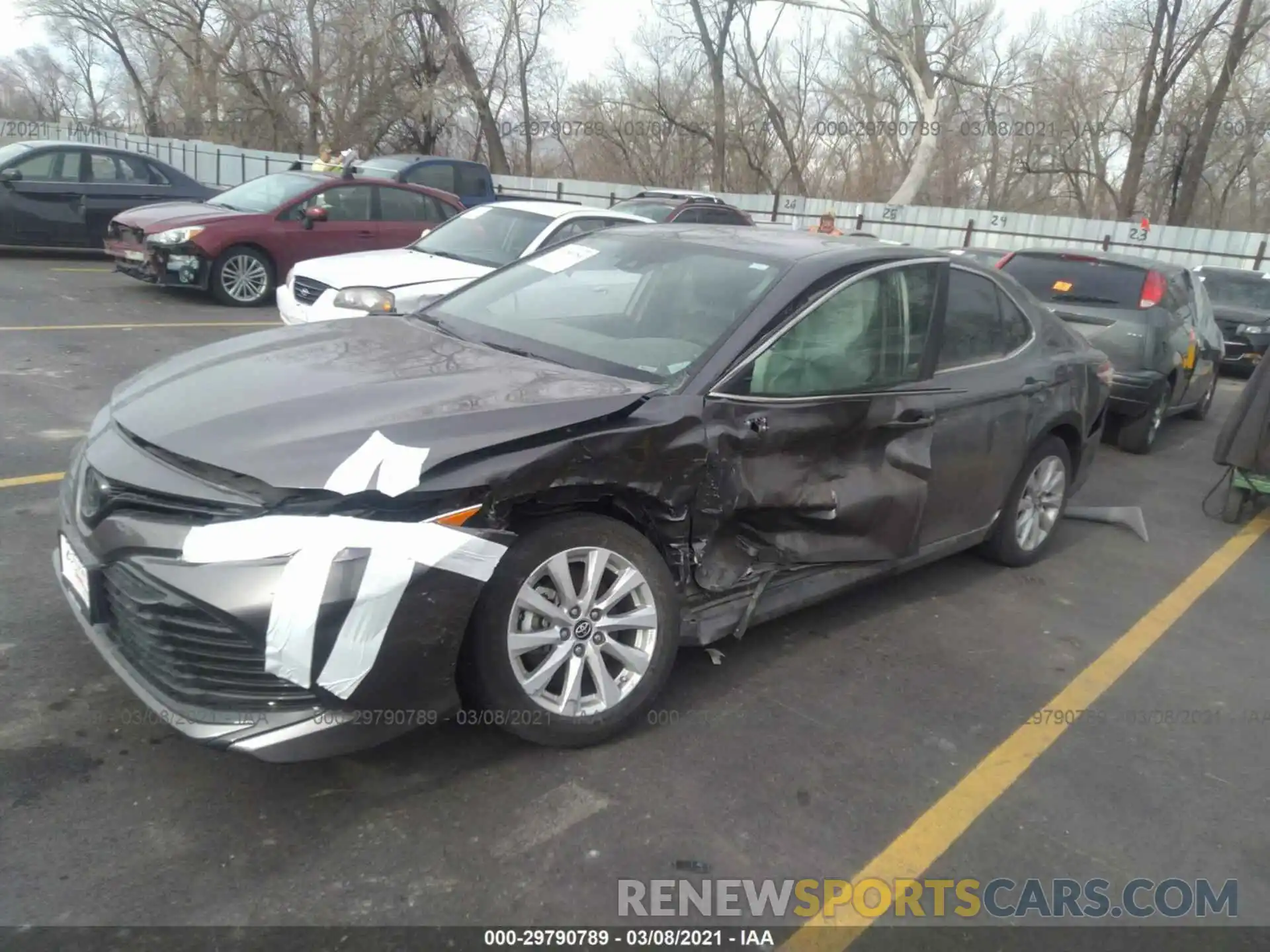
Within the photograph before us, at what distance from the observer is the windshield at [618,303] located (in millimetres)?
3762

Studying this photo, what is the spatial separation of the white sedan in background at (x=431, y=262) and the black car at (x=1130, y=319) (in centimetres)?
390

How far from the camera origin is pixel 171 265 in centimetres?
1081

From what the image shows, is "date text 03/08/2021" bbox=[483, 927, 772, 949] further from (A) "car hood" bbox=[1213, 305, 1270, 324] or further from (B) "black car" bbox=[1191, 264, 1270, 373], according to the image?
(A) "car hood" bbox=[1213, 305, 1270, 324]

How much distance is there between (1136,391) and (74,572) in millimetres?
7909

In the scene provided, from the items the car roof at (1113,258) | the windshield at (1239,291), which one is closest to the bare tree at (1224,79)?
the windshield at (1239,291)

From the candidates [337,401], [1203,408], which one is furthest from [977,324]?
[1203,408]

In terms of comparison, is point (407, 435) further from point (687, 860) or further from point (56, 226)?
point (56, 226)

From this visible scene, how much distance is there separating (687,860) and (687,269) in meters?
2.32

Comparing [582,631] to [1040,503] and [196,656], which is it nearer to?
[196,656]

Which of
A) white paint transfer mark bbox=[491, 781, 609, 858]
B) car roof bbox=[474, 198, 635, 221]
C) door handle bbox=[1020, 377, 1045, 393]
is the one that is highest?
car roof bbox=[474, 198, 635, 221]

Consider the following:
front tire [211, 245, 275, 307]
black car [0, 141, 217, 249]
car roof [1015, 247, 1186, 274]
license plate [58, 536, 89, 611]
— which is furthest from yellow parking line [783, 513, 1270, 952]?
black car [0, 141, 217, 249]

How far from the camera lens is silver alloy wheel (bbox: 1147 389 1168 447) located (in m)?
8.57

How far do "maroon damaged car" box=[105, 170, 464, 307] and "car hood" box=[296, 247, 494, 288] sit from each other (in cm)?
271

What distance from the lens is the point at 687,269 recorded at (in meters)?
4.16
